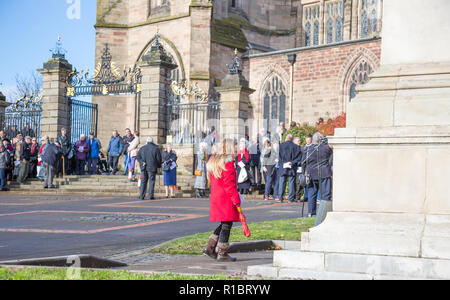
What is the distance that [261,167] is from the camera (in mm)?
20922

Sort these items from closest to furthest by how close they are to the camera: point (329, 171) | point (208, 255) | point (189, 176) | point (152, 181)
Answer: point (208, 255), point (329, 171), point (152, 181), point (189, 176)

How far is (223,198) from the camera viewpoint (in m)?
8.03

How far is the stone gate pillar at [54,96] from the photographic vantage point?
25.7m

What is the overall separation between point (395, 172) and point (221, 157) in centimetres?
247

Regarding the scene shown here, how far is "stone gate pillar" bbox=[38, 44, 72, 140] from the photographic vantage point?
84.4 ft

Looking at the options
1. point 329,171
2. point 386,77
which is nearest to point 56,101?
point 329,171

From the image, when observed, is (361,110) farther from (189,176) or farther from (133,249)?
(189,176)

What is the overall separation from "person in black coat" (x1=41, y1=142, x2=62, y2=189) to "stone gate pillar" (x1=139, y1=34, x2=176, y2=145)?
3089 millimetres

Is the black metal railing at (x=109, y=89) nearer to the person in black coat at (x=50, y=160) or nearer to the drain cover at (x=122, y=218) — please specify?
the person in black coat at (x=50, y=160)

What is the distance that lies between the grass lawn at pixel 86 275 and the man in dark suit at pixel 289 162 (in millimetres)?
12159

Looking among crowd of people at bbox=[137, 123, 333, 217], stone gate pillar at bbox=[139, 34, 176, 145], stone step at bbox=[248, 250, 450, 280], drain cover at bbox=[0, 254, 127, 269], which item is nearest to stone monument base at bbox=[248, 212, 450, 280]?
stone step at bbox=[248, 250, 450, 280]

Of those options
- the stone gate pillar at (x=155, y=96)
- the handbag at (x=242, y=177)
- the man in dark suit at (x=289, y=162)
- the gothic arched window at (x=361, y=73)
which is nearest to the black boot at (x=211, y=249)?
the handbag at (x=242, y=177)

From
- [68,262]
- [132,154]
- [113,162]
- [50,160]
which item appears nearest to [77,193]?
[50,160]
